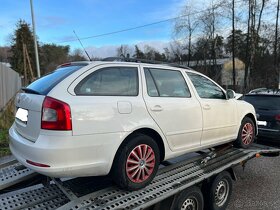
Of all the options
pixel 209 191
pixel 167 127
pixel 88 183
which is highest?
pixel 167 127

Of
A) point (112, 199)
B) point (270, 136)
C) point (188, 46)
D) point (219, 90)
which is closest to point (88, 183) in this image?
point (112, 199)

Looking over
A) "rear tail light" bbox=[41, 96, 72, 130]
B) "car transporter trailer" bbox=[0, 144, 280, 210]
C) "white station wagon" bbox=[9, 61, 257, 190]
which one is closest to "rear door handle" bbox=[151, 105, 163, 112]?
"white station wagon" bbox=[9, 61, 257, 190]

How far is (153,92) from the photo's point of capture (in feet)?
13.2

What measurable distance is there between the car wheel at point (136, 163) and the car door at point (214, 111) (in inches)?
46.5

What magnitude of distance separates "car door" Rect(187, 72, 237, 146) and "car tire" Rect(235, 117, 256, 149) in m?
0.25

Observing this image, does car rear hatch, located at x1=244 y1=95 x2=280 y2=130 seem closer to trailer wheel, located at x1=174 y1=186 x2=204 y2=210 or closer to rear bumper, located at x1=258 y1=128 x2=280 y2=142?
rear bumper, located at x1=258 y1=128 x2=280 y2=142

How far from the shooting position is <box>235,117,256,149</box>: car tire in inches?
225

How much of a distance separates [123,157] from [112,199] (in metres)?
0.45

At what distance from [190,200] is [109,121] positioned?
1.57 metres

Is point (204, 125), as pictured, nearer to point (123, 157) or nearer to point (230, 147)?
point (230, 147)

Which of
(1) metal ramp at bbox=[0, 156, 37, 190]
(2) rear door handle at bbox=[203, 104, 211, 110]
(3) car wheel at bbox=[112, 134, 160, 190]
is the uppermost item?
(2) rear door handle at bbox=[203, 104, 211, 110]

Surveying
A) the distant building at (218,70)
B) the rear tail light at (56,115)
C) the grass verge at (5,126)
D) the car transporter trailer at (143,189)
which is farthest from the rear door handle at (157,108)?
the distant building at (218,70)

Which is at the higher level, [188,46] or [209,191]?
[188,46]

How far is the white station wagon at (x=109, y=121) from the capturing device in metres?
3.20
